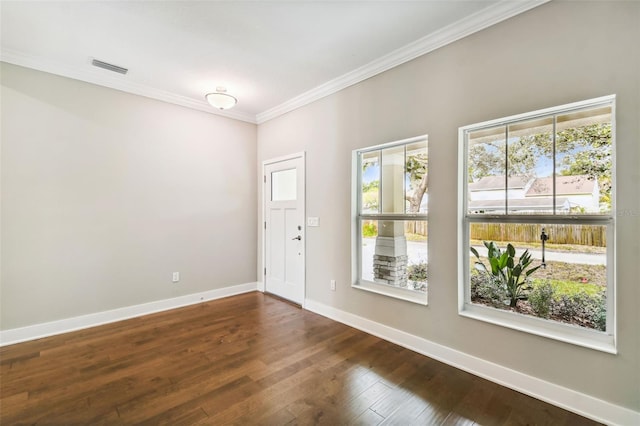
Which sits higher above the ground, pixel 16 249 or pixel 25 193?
pixel 25 193

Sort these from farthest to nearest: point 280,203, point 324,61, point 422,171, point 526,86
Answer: point 280,203 < point 324,61 < point 422,171 < point 526,86

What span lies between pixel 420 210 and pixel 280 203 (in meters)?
2.25

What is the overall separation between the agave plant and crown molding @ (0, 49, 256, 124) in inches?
158

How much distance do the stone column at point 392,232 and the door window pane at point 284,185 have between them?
4.88 feet

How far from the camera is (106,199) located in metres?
3.34

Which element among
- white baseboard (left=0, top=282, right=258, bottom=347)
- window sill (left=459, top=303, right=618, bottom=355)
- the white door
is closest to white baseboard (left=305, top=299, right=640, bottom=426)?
window sill (left=459, top=303, right=618, bottom=355)

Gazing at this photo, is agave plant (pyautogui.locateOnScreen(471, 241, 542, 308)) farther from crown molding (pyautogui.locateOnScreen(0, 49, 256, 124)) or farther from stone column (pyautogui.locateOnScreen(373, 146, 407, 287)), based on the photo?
crown molding (pyautogui.locateOnScreen(0, 49, 256, 124))

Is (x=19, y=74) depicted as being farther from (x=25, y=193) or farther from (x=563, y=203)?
(x=563, y=203)

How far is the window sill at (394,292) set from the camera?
274 cm

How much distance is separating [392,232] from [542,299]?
138 centimetres

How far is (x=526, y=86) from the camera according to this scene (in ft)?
6.83

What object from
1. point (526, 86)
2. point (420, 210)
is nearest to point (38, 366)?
point (420, 210)

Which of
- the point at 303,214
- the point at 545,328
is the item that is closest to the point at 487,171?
the point at 545,328

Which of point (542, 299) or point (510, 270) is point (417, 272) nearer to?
point (510, 270)
